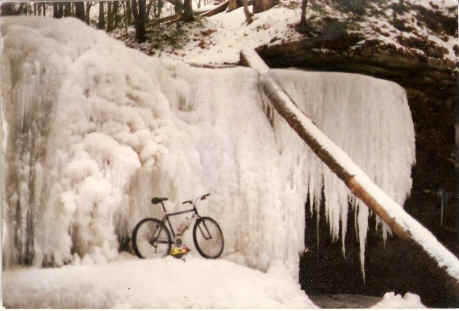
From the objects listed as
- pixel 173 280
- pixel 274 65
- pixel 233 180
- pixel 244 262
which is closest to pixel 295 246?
pixel 244 262

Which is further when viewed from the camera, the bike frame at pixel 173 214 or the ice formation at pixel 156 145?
the bike frame at pixel 173 214

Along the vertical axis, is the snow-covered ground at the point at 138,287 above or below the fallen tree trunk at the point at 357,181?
below

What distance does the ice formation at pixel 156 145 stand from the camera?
9.68ft

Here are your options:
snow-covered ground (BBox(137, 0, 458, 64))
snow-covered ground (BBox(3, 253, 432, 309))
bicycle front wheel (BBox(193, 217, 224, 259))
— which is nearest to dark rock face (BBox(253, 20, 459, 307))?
snow-covered ground (BBox(137, 0, 458, 64))

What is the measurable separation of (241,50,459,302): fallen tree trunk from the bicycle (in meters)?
0.92

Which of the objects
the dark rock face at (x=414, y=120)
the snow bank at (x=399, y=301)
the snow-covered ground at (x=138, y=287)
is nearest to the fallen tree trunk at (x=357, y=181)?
the dark rock face at (x=414, y=120)

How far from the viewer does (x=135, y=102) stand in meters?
3.26

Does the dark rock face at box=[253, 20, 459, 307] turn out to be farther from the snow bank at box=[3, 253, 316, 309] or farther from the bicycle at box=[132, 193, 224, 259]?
the snow bank at box=[3, 253, 316, 309]

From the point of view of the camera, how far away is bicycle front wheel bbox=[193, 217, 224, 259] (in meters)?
3.18

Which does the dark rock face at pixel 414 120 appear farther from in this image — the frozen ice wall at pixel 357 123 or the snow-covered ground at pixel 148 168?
the snow-covered ground at pixel 148 168

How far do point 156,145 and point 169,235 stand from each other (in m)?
0.64

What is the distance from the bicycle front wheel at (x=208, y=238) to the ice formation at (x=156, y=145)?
84 millimetres

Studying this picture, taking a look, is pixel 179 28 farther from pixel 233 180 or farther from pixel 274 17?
pixel 233 180

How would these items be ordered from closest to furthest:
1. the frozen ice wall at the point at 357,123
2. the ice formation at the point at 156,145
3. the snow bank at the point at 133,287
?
the snow bank at the point at 133,287, the ice formation at the point at 156,145, the frozen ice wall at the point at 357,123
